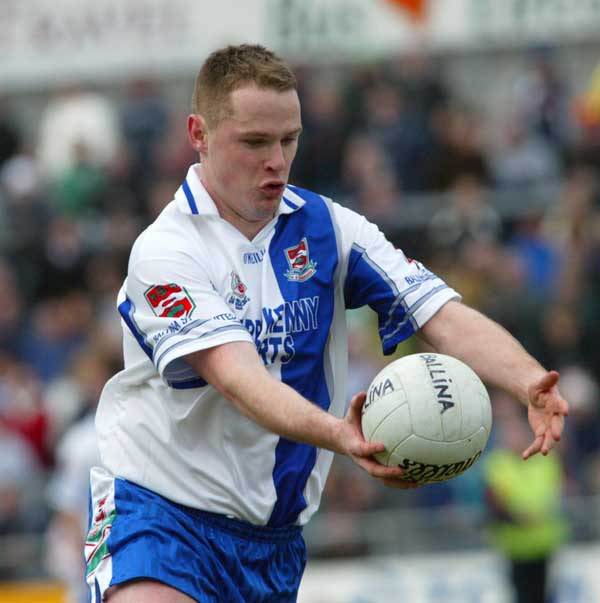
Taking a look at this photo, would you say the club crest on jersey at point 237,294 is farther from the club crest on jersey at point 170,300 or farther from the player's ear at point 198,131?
the player's ear at point 198,131

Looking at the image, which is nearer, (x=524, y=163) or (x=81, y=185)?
(x=524, y=163)

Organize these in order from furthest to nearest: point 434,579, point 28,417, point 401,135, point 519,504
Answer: point 401,135 < point 28,417 < point 434,579 < point 519,504

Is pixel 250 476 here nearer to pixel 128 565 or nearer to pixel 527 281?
pixel 128 565

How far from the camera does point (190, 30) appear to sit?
14.7 metres

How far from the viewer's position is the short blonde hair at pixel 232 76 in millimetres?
5820

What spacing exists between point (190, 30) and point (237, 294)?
9069mm

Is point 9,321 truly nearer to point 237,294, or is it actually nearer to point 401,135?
point 401,135

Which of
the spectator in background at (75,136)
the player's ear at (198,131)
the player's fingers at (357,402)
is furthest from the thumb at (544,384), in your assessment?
the spectator in background at (75,136)

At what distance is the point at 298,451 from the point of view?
618 centimetres

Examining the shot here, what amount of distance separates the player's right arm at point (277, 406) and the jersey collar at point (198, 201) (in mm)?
659

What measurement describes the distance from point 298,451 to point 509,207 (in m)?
9.10

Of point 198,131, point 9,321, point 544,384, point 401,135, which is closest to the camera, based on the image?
point 544,384

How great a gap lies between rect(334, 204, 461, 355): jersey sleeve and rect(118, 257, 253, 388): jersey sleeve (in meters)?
0.69

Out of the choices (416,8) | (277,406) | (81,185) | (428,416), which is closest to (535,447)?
(428,416)
